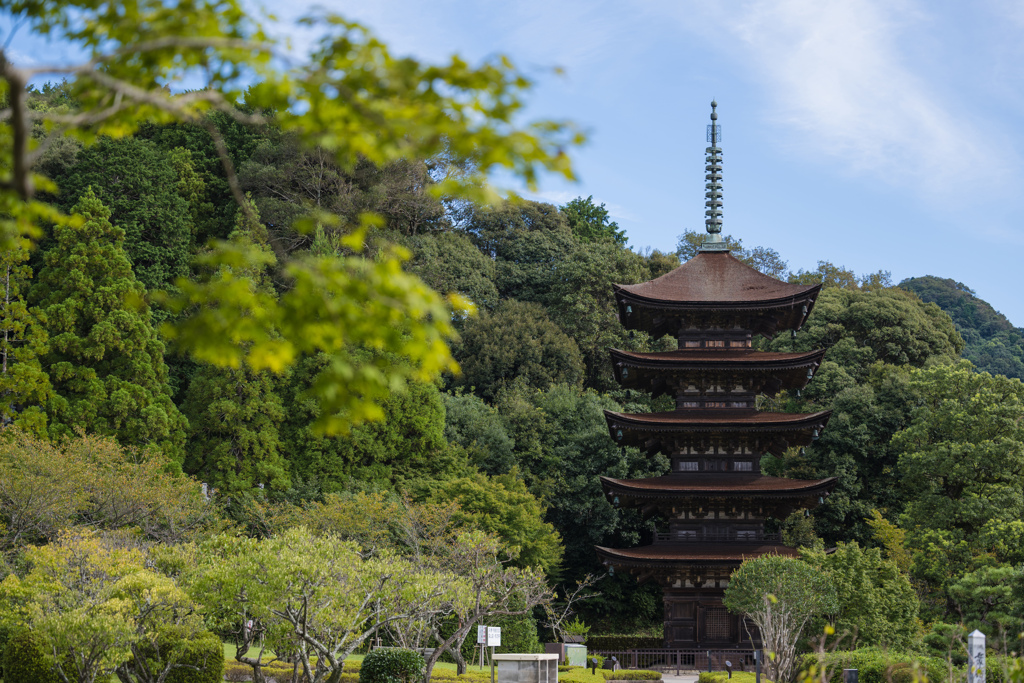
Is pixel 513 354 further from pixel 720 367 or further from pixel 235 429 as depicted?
pixel 720 367

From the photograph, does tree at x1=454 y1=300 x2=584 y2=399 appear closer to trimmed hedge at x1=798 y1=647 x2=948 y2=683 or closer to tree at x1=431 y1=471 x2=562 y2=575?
tree at x1=431 y1=471 x2=562 y2=575

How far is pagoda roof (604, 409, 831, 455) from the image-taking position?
105 ft

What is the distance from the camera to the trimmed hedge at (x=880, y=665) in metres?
19.2

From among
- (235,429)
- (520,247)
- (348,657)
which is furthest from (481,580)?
(520,247)

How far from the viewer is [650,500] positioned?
3275cm

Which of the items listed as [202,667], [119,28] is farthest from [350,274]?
[202,667]

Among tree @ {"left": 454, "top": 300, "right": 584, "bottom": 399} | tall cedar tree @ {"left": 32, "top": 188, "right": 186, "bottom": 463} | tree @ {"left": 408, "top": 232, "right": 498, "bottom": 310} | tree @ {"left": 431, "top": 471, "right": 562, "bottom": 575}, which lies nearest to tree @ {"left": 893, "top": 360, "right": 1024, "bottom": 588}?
tree @ {"left": 431, "top": 471, "right": 562, "bottom": 575}

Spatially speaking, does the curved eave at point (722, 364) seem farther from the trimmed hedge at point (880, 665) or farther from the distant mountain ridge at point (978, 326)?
the distant mountain ridge at point (978, 326)

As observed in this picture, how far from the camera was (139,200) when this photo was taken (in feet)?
144

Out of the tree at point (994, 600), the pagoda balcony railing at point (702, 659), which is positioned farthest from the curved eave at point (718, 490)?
the tree at point (994, 600)

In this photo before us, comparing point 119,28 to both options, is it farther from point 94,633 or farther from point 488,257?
point 488,257

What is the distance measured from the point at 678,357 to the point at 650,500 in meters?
5.05

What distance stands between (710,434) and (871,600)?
29.3 ft

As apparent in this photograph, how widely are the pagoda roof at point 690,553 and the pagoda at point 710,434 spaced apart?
4 centimetres
